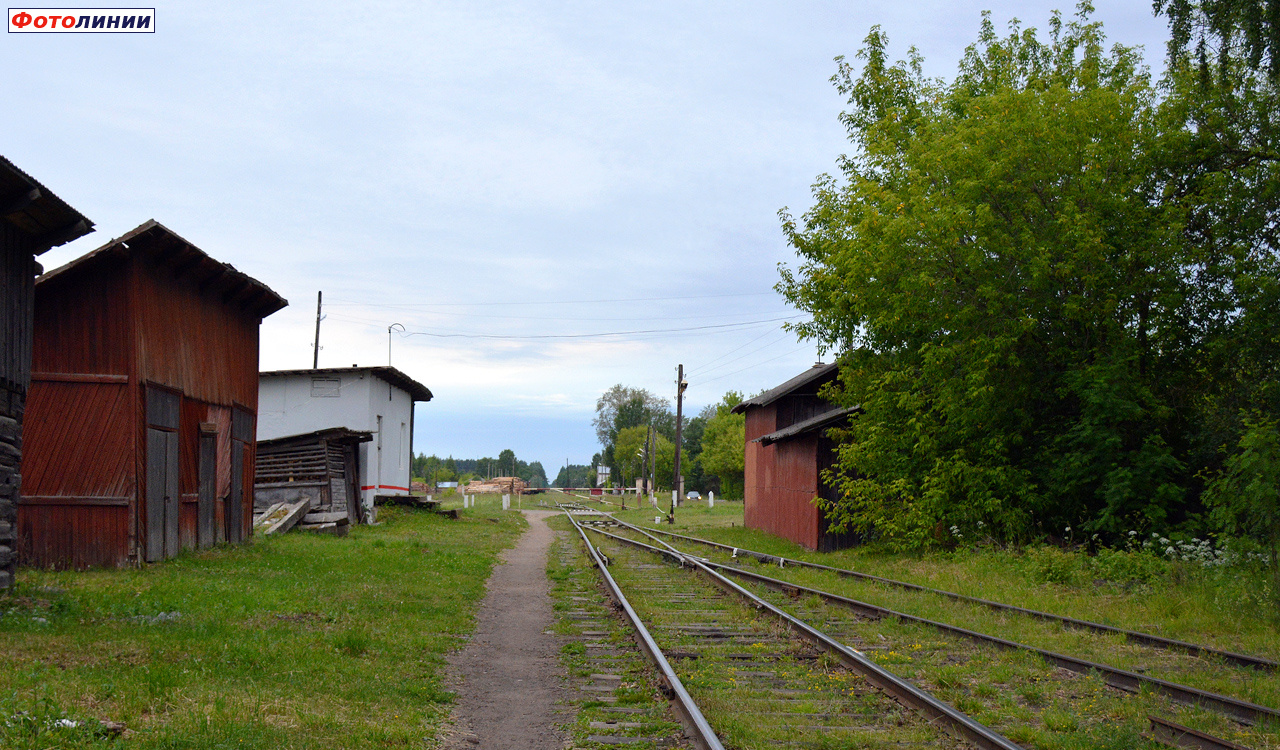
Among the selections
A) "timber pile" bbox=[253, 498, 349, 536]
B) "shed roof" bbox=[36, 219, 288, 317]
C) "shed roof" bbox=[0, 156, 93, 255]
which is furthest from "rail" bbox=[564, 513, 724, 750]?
"timber pile" bbox=[253, 498, 349, 536]

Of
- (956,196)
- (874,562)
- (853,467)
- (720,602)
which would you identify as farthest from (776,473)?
(720,602)

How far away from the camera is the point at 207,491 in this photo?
1844 centimetres

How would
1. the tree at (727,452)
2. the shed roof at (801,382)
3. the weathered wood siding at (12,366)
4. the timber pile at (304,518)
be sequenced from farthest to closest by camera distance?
the tree at (727,452)
the shed roof at (801,382)
the timber pile at (304,518)
the weathered wood siding at (12,366)

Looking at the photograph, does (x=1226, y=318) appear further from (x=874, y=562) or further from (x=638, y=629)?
(x=638, y=629)

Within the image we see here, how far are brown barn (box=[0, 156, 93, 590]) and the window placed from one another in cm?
2235

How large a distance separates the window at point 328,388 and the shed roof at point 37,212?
2243 centimetres

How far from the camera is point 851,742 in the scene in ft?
21.1

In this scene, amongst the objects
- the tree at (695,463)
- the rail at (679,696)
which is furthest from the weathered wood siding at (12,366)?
the tree at (695,463)

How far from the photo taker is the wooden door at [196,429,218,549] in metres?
18.0

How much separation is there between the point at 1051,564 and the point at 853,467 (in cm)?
701

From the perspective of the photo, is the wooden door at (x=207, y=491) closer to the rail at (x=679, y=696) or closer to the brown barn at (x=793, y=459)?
the rail at (x=679, y=696)

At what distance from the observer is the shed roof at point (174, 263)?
14500 millimetres

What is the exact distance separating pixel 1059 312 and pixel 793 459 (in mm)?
10154

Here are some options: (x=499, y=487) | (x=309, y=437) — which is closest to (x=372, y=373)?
(x=309, y=437)
